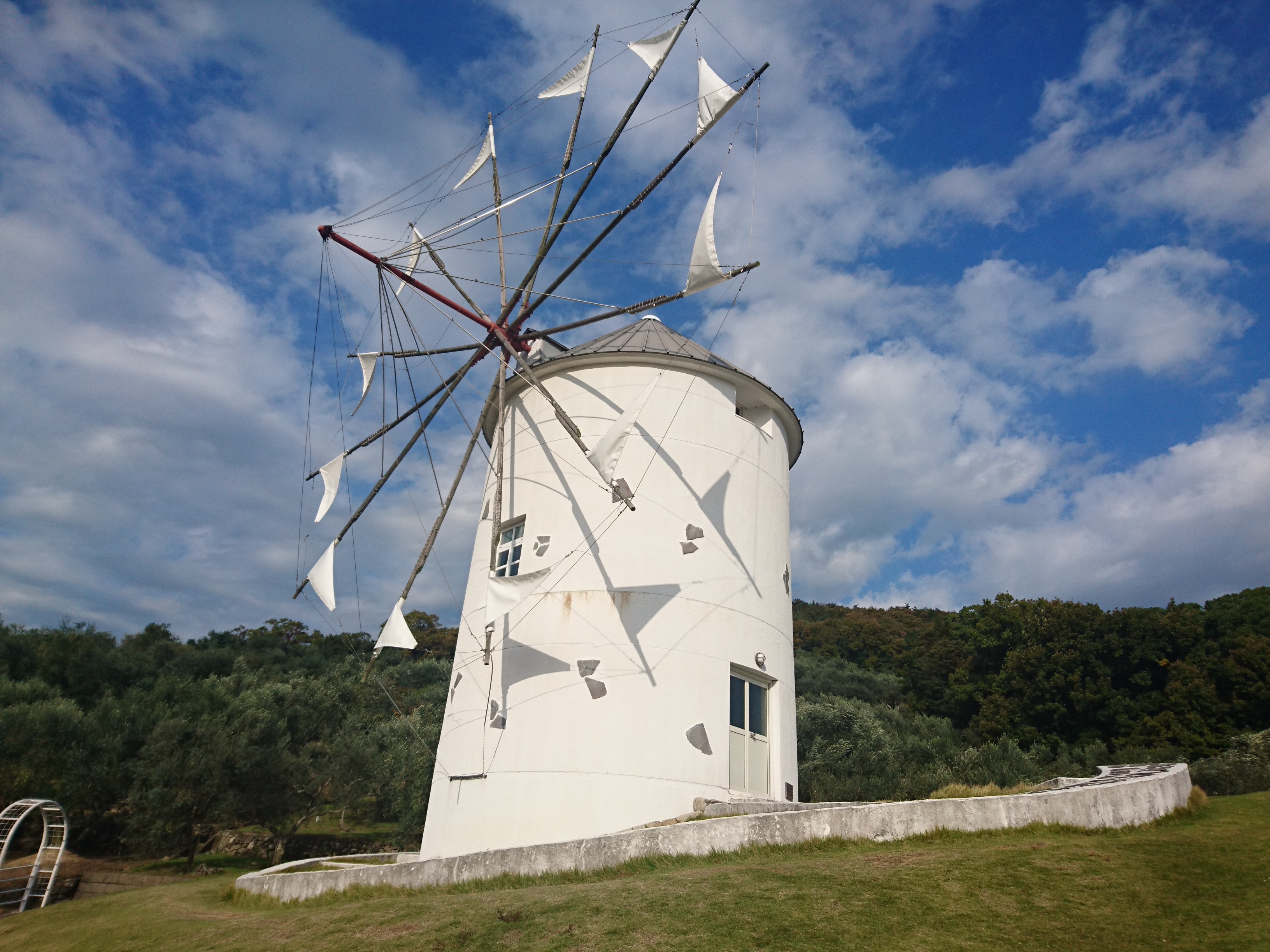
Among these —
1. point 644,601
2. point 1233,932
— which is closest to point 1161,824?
point 1233,932

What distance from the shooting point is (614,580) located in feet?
43.5

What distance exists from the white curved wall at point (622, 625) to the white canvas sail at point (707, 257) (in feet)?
9.34

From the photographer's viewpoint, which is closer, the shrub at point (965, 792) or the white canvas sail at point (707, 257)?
the shrub at point (965, 792)

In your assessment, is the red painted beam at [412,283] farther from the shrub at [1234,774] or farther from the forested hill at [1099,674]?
the forested hill at [1099,674]

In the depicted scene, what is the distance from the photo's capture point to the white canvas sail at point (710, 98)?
503 inches

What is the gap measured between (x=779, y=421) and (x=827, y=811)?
31.1 ft

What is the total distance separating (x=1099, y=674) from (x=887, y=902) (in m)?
42.5

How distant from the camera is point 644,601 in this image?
13102 millimetres

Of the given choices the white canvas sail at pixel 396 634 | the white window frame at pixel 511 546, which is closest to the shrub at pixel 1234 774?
the white window frame at pixel 511 546

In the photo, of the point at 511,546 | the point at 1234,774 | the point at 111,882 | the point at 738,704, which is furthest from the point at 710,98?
the point at 111,882

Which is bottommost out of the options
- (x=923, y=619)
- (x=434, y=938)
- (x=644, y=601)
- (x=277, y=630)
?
(x=434, y=938)

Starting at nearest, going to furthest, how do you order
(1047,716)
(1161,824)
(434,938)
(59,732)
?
1. (434,938)
2. (1161,824)
3. (59,732)
4. (1047,716)

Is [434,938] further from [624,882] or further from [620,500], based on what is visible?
[620,500]

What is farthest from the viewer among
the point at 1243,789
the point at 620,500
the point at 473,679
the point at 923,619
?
the point at 923,619
